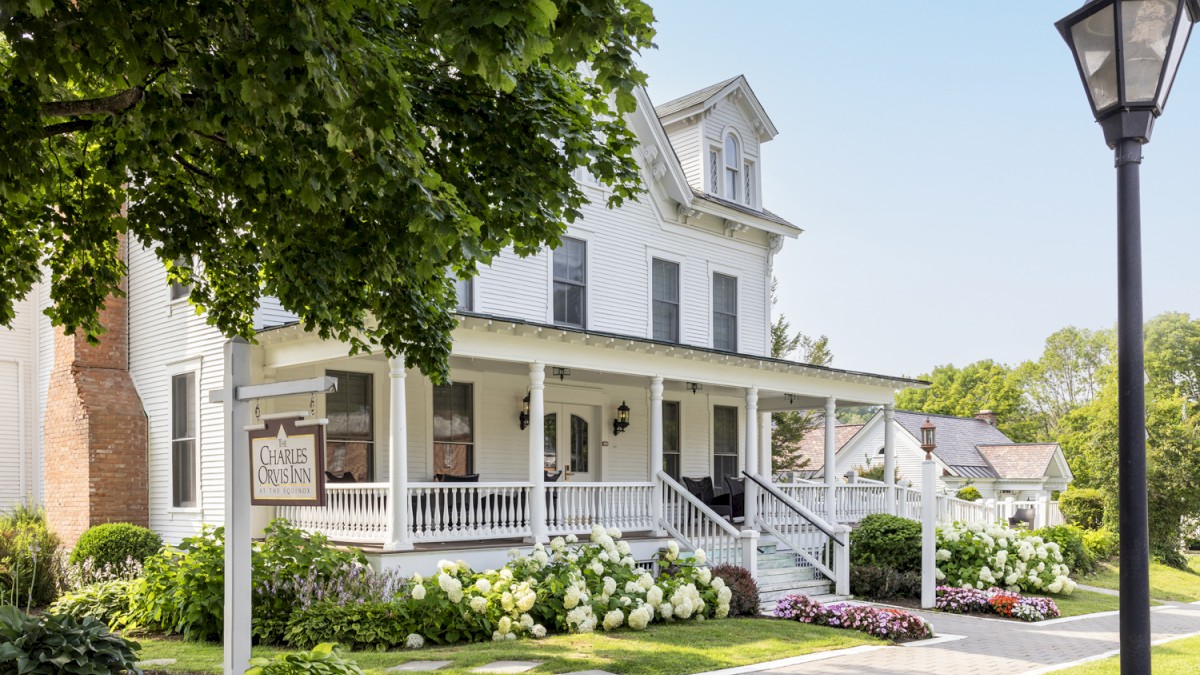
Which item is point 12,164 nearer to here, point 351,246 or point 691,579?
point 351,246

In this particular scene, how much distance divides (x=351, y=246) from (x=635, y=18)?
311 centimetres

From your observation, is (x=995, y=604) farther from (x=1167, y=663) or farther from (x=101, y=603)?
(x=101, y=603)

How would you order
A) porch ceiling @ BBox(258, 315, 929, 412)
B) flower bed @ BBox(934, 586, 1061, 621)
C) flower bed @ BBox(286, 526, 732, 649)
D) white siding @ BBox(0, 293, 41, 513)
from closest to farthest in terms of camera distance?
flower bed @ BBox(286, 526, 732, 649) < porch ceiling @ BBox(258, 315, 929, 412) < flower bed @ BBox(934, 586, 1061, 621) < white siding @ BBox(0, 293, 41, 513)

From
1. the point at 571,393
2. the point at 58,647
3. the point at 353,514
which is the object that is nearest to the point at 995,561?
the point at 571,393

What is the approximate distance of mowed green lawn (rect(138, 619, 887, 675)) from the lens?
9867mm

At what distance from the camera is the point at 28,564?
16.0m

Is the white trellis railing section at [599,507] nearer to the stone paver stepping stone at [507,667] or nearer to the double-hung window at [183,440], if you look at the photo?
the stone paver stepping stone at [507,667]

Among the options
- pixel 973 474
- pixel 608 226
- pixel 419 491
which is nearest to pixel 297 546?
pixel 419 491

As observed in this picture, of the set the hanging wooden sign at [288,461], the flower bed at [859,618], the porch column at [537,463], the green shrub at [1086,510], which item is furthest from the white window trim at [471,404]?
the green shrub at [1086,510]

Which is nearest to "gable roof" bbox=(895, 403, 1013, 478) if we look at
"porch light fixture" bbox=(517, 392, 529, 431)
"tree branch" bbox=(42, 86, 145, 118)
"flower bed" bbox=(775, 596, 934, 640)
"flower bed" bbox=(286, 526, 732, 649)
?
"porch light fixture" bbox=(517, 392, 529, 431)

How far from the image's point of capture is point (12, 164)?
22.1 ft

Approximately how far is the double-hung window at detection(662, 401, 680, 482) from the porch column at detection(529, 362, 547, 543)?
6.14m

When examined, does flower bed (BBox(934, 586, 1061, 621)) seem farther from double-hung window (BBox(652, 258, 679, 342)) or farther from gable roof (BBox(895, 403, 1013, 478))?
gable roof (BBox(895, 403, 1013, 478))

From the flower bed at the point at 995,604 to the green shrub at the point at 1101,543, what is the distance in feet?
30.9
